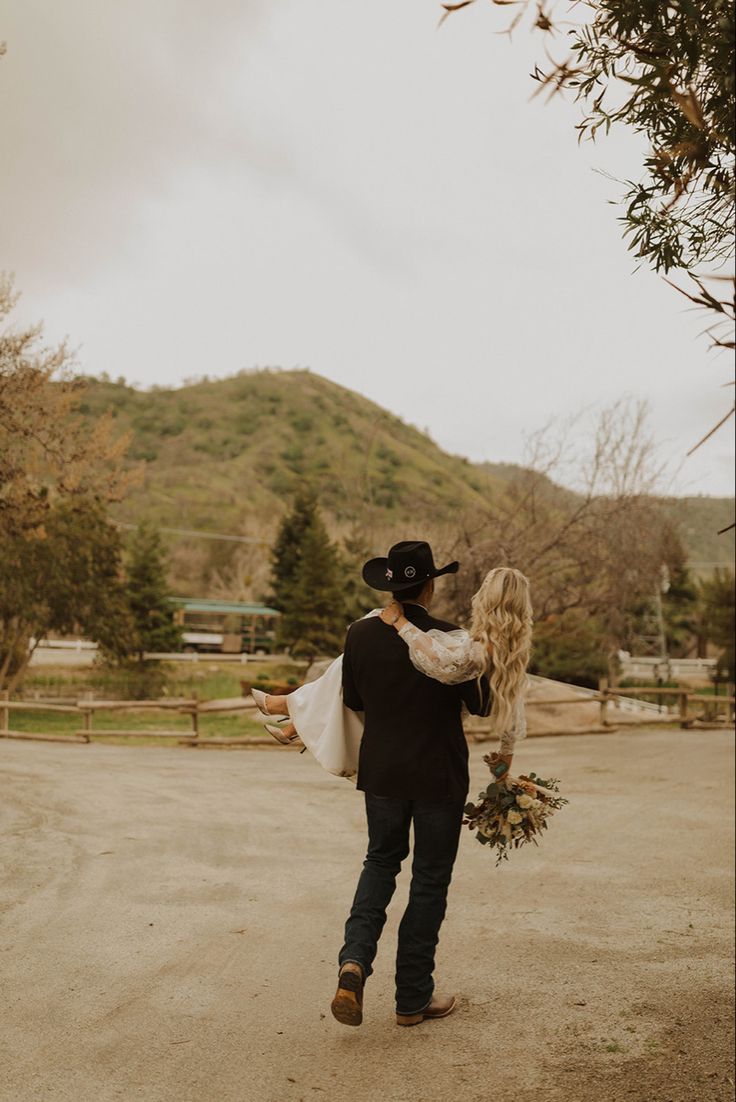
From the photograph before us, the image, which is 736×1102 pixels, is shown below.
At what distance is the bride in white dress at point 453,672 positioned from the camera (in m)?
3.93

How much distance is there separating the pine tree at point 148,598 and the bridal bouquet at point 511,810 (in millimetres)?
11290

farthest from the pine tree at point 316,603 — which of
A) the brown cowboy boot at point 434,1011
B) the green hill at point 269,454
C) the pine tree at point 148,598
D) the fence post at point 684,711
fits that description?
the brown cowboy boot at point 434,1011

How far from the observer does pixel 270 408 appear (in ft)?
317

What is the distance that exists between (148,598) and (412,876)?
55.9ft

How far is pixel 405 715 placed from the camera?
4090mm

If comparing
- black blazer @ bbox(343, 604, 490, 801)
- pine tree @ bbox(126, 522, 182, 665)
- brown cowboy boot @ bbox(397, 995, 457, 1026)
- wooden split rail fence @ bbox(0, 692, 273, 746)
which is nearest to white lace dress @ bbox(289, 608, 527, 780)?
black blazer @ bbox(343, 604, 490, 801)

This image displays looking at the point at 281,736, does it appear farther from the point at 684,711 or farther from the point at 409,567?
the point at 684,711

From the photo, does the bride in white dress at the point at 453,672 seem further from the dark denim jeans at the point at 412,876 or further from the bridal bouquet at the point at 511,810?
the dark denim jeans at the point at 412,876

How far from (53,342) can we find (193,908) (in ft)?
10.9

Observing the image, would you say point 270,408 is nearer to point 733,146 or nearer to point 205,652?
point 205,652

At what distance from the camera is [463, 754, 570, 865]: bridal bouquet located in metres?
4.14

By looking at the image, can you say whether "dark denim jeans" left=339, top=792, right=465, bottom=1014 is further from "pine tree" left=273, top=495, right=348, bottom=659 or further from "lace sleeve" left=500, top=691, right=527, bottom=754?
"pine tree" left=273, top=495, right=348, bottom=659

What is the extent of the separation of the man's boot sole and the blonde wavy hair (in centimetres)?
119

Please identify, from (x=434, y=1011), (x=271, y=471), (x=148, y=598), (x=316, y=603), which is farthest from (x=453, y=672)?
(x=271, y=471)
